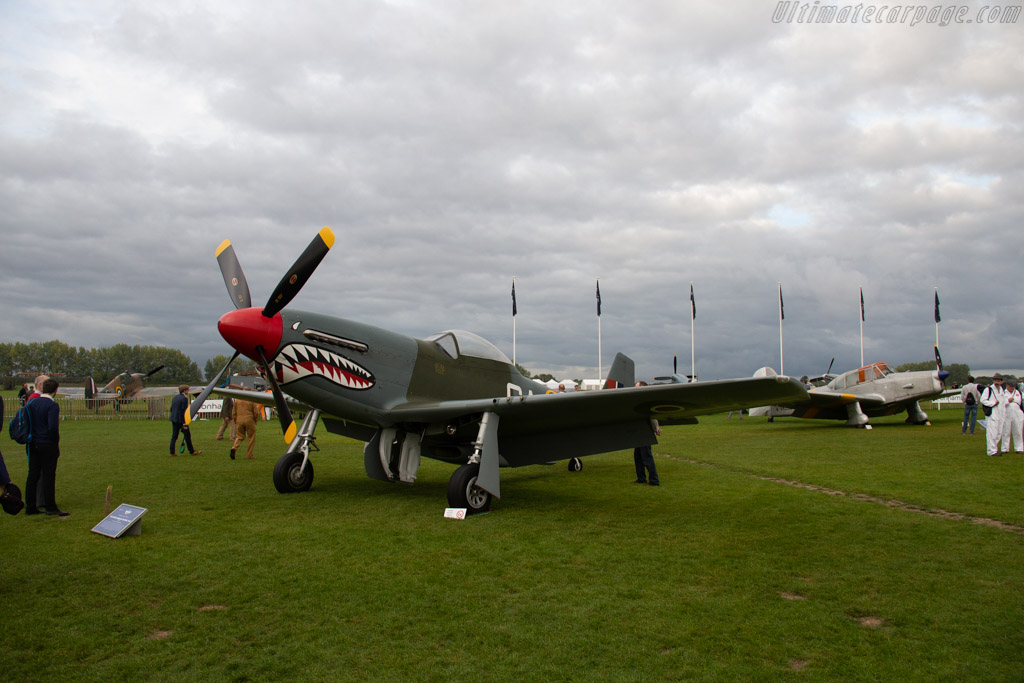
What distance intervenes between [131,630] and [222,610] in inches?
20.8

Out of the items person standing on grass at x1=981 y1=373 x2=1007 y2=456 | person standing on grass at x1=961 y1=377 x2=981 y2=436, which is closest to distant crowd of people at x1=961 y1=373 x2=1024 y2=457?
person standing on grass at x1=981 y1=373 x2=1007 y2=456

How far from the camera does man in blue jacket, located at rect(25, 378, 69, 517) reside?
6914 mm

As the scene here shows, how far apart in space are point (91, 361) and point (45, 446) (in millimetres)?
129246

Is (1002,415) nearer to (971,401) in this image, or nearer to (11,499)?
(971,401)

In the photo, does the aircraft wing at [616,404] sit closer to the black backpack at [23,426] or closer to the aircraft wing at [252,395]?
the aircraft wing at [252,395]

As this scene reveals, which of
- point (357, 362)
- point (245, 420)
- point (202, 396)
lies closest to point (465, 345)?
point (357, 362)

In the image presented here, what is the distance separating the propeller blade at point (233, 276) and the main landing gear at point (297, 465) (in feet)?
6.48

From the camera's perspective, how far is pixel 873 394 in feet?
72.2

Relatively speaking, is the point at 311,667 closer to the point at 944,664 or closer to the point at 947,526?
the point at 944,664

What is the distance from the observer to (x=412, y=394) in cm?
851

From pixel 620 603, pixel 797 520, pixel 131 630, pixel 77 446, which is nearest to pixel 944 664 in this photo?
pixel 620 603

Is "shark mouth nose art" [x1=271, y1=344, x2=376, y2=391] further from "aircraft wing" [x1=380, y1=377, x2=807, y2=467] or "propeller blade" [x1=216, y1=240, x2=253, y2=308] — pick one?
"propeller blade" [x1=216, y1=240, x2=253, y2=308]

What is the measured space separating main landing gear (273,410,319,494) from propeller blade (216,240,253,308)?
197cm

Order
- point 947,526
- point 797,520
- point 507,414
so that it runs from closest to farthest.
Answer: point 947,526 → point 797,520 → point 507,414
